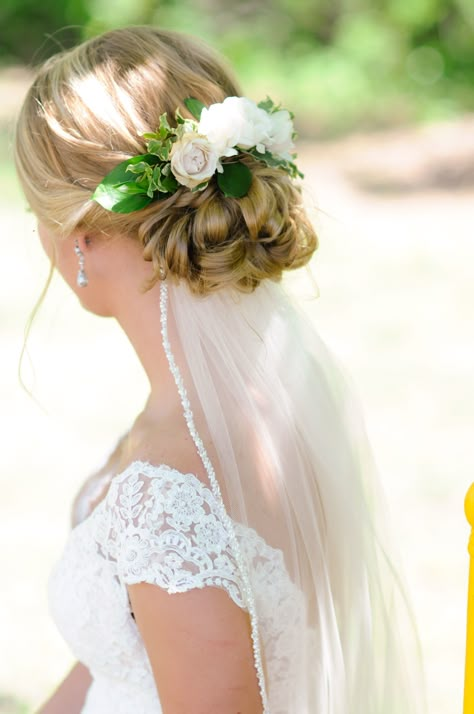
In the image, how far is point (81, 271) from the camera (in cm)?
194

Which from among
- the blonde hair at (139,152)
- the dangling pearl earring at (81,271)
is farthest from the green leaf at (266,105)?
the dangling pearl earring at (81,271)

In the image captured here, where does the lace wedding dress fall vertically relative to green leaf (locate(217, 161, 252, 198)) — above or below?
below

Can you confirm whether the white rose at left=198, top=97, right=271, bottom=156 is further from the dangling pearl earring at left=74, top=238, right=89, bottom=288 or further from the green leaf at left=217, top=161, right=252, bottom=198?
the dangling pearl earring at left=74, top=238, right=89, bottom=288

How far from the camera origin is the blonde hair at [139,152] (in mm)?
1815

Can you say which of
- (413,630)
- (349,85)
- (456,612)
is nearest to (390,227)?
(349,85)

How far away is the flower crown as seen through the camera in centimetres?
179

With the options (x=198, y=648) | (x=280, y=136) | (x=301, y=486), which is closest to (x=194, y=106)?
(x=280, y=136)

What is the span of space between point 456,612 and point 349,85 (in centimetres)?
837

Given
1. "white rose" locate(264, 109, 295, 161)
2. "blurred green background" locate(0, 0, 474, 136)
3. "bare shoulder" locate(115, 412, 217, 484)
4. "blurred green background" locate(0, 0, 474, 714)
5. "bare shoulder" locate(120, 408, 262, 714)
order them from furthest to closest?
"blurred green background" locate(0, 0, 474, 136) < "blurred green background" locate(0, 0, 474, 714) < "white rose" locate(264, 109, 295, 161) < "bare shoulder" locate(115, 412, 217, 484) < "bare shoulder" locate(120, 408, 262, 714)

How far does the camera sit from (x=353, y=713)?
6.70 feet

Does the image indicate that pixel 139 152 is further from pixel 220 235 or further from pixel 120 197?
pixel 220 235

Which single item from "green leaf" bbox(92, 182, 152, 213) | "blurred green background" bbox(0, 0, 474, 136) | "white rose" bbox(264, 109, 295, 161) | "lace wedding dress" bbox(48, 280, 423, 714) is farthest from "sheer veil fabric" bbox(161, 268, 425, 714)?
"blurred green background" bbox(0, 0, 474, 136)

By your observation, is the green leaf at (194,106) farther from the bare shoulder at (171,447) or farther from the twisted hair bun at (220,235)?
the bare shoulder at (171,447)

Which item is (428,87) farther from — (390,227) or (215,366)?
(215,366)
